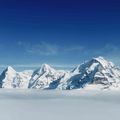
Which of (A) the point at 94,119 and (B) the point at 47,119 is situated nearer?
(A) the point at 94,119

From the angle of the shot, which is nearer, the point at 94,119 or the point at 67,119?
the point at 94,119

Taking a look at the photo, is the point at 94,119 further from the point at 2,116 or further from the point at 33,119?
the point at 2,116

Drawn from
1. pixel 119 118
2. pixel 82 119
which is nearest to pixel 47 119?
pixel 82 119

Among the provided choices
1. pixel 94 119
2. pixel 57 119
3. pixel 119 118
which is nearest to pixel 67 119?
pixel 57 119

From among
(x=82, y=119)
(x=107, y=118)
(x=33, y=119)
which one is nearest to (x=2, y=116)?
(x=33, y=119)

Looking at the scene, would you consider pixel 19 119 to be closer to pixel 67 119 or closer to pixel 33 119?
pixel 33 119

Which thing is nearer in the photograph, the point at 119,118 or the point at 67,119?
the point at 119,118

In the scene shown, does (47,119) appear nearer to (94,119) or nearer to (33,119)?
(33,119)
